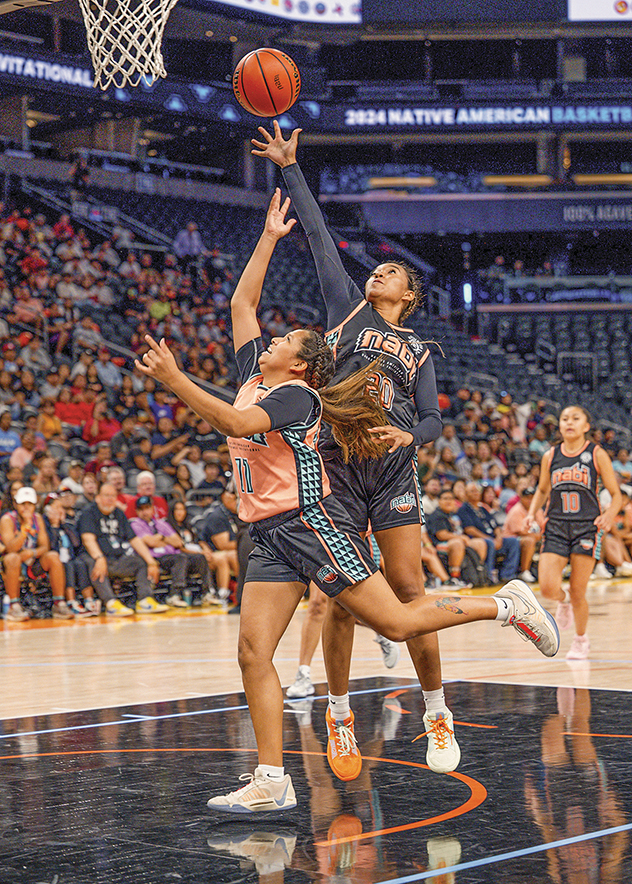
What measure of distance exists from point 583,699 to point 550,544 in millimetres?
2069

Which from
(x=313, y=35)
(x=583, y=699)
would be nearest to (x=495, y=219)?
(x=313, y=35)

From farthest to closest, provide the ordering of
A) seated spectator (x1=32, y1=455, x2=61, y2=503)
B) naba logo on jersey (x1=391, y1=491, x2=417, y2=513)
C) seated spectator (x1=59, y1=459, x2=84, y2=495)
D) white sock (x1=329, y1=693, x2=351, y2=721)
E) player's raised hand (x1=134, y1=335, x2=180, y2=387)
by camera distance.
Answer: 1. seated spectator (x1=59, y1=459, x2=84, y2=495)
2. seated spectator (x1=32, y1=455, x2=61, y2=503)
3. naba logo on jersey (x1=391, y1=491, x2=417, y2=513)
4. white sock (x1=329, y1=693, x2=351, y2=721)
5. player's raised hand (x1=134, y1=335, x2=180, y2=387)

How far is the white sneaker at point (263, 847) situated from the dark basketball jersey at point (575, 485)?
5011 mm

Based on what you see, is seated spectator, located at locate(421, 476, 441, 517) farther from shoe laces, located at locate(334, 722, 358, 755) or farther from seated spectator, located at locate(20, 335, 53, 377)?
shoe laces, located at locate(334, 722, 358, 755)

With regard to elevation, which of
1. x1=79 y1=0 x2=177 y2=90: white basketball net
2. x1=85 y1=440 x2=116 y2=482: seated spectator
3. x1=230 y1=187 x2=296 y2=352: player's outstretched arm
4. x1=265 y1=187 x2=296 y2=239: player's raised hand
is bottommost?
x1=85 y1=440 x2=116 y2=482: seated spectator

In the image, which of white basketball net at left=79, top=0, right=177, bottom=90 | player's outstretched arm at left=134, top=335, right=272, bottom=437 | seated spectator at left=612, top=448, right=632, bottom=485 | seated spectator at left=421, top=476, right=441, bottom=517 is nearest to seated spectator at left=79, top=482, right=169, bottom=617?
seated spectator at left=421, top=476, right=441, bottom=517

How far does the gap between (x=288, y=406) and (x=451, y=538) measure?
9570mm

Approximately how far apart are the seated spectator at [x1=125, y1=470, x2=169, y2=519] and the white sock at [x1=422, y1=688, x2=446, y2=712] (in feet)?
24.7

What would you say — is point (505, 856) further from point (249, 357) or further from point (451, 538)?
point (451, 538)

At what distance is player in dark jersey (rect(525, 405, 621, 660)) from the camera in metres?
8.16

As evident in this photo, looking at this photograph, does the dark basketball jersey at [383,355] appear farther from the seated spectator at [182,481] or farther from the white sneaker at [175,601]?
the seated spectator at [182,481]

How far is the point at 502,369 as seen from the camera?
23188 millimetres

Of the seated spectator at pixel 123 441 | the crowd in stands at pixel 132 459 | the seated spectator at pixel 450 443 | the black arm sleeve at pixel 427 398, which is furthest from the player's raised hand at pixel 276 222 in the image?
the seated spectator at pixel 450 443

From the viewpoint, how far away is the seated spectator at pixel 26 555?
10.6 meters
